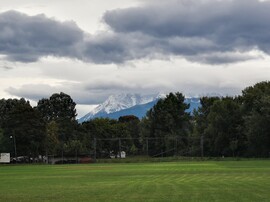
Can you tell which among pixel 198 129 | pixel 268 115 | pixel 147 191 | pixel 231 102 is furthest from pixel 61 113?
pixel 147 191

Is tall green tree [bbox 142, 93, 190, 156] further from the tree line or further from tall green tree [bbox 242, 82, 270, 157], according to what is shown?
tall green tree [bbox 242, 82, 270, 157]

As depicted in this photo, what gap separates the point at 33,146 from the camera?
127438 millimetres

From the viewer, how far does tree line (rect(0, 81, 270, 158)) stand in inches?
4719

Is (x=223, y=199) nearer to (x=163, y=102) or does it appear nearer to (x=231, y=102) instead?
(x=231, y=102)

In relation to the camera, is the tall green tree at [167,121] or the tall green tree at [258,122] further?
the tall green tree at [167,121]

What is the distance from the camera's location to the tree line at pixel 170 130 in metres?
120

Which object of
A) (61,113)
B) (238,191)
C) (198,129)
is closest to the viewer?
(238,191)

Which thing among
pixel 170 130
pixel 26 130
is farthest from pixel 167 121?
pixel 26 130

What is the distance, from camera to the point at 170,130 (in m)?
160

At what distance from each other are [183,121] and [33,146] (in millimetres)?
53589

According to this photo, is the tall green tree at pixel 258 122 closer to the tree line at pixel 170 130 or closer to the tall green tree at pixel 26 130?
the tree line at pixel 170 130

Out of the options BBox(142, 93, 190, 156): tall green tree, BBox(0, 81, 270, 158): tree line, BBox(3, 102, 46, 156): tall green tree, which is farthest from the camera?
BBox(142, 93, 190, 156): tall green tree

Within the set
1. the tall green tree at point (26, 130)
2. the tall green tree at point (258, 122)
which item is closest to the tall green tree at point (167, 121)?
the tall green tree at point (258, 122)

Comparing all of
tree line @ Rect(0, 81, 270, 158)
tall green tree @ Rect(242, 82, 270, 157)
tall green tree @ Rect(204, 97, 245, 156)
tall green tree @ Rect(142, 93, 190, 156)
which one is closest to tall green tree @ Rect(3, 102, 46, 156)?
tree line @ Rect(0, 81, 270, 158)
